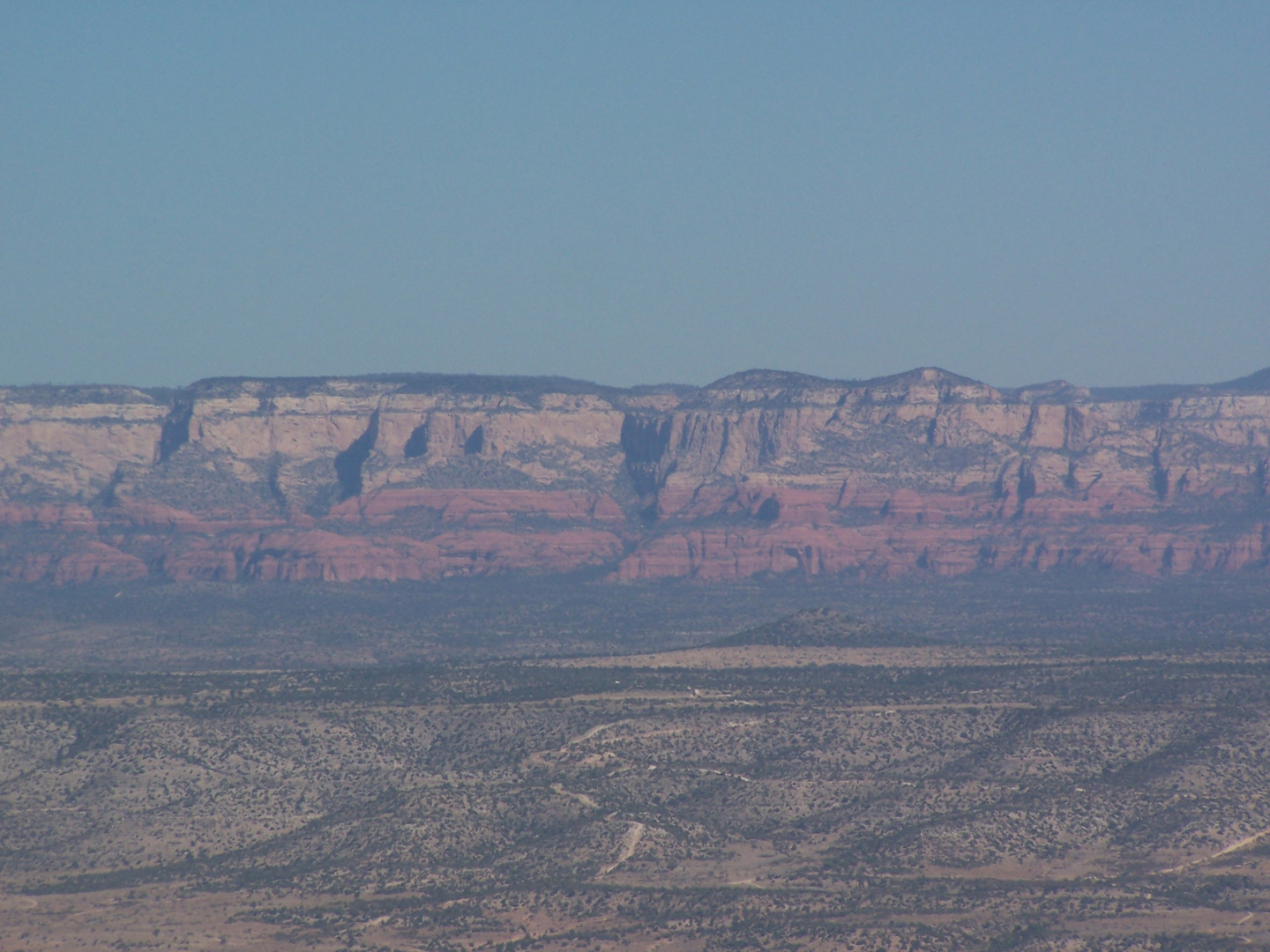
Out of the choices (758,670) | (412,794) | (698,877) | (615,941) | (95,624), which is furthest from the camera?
(95,624)

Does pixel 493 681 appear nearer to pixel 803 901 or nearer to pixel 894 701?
pixel 894 701

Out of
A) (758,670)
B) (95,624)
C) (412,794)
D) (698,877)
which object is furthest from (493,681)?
(95,624)

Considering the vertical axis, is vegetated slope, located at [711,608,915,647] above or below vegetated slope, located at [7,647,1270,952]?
above

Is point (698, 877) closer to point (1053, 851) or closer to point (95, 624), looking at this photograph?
point (1053, 851)

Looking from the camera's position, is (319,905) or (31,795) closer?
(319,905)

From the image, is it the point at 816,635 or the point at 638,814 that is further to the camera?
the point at 816,635

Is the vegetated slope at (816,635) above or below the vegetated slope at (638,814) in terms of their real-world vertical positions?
above

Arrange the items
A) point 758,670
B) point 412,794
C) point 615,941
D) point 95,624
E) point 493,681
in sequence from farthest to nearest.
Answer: point 95,624
point 758,670
point 493,681
point 412,794
point 615,941

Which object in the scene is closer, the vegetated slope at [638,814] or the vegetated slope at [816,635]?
the vegetated slope at [638,814]

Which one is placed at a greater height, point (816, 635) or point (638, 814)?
point (816, 635)

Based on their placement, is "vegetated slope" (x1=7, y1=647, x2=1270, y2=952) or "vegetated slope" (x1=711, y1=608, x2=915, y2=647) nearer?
"vegetated slope" (x1=7, y1=647, x2=1270, y2=952)
